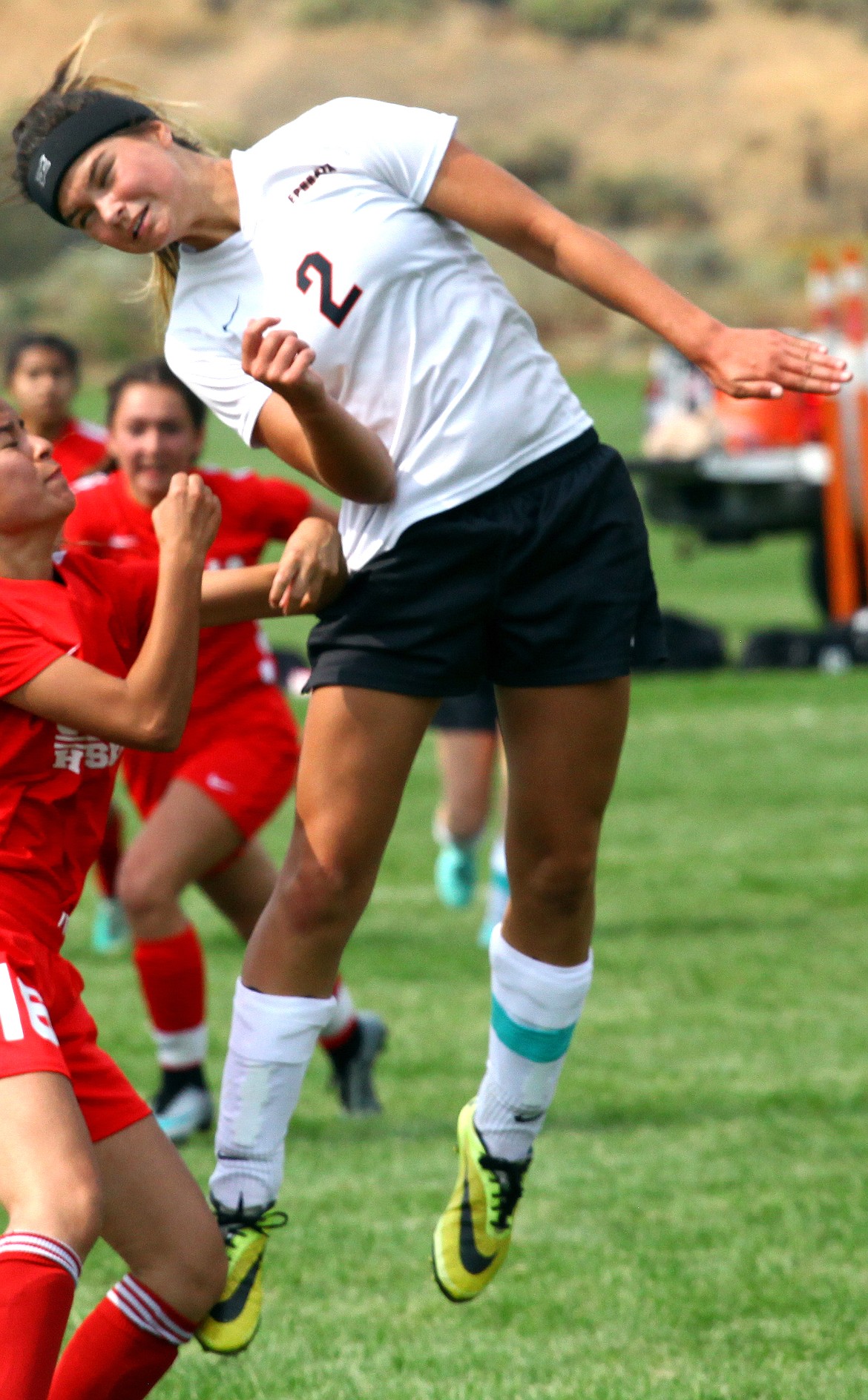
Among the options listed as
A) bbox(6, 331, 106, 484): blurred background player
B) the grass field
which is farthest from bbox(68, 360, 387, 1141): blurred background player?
bbox(6, 331, 106, 484): blurred background player

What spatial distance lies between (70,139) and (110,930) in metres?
4.69

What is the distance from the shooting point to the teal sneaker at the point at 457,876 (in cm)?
776

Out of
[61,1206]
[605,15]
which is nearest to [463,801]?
[61,1206]

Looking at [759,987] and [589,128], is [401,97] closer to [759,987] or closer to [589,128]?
[589,128]

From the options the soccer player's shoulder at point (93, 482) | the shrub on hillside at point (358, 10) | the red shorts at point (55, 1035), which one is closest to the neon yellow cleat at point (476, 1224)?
the red shorts at point (55, 1035)

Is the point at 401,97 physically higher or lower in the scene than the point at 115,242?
lower

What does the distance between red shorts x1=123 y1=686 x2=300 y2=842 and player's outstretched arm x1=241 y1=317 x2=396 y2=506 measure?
1.93 m

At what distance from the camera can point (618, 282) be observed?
3.04 metres

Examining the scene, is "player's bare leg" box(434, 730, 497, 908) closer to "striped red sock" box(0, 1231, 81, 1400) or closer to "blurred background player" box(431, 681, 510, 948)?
"blurred background player" box(431, 681, 510, 948)

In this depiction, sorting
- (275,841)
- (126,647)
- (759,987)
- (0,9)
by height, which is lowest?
(0,9)

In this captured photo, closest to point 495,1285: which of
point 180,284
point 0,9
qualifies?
point 180,284

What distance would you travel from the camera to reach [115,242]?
10.1 ft

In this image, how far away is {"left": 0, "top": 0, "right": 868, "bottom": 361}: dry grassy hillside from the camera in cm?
6662

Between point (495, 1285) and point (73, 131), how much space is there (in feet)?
7.78
